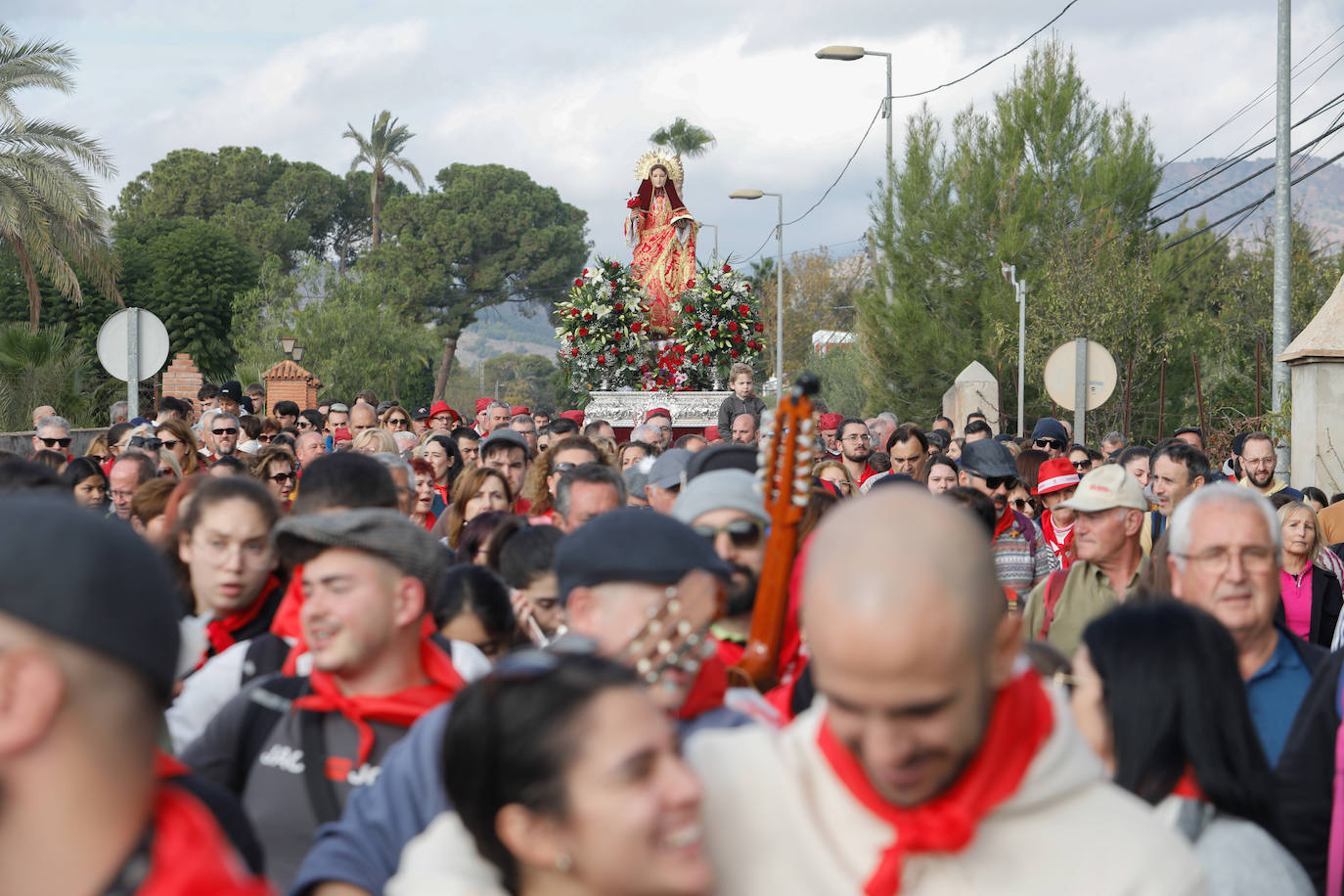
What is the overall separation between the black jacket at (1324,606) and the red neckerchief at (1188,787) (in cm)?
425

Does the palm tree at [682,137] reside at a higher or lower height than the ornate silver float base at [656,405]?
higher

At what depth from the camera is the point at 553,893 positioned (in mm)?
2055

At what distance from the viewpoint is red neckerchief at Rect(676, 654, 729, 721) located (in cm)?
265

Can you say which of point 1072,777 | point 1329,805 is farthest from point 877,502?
point 1329,805

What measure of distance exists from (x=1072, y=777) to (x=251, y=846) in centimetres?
137

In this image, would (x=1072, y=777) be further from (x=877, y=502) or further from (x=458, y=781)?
(x=458, y=781)

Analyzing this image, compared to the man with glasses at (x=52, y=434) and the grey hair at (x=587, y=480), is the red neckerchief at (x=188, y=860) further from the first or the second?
the man with glasses at (x=52, y=434)

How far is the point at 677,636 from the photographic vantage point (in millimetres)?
2535

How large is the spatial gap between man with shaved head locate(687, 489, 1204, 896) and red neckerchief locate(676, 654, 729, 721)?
48 cm

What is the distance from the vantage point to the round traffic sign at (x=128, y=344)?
1080 cm

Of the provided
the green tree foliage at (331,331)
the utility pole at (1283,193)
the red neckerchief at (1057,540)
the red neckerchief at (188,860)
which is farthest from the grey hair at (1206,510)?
the green tree foliage at (331,331)

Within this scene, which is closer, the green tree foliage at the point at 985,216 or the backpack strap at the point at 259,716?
the backpack strap at the point at 259,716

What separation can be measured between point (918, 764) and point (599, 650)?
0.65m

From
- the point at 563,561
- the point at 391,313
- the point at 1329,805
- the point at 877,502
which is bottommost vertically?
the point at 1329,805
